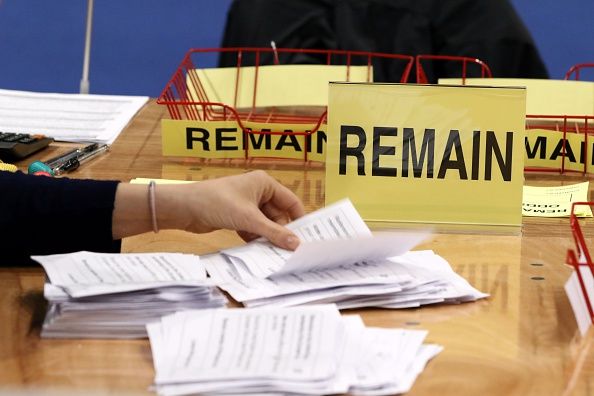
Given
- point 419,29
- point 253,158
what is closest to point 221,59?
point 419,29

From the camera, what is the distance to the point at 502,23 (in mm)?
2541

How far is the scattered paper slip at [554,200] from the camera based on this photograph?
147 centimetres

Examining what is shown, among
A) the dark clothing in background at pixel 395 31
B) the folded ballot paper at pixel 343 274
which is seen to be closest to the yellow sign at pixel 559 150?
the folded ballot paper at pixel 343 274

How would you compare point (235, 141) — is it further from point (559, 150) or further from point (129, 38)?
point (129, 38)

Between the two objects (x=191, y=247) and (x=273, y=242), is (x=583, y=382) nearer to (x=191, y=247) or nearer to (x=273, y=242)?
(x=273, y=242)

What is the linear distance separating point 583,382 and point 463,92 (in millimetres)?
534

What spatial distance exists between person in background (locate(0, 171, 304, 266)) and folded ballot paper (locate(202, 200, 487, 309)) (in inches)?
1.9

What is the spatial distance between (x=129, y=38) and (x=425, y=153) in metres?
3.12

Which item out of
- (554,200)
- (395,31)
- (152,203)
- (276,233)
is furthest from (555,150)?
(395,31)

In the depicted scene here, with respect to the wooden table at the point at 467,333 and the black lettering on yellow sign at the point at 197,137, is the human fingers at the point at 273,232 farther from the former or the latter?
the black lettering on yellow sign at the point at 197,137

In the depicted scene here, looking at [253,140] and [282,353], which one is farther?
[253,140]

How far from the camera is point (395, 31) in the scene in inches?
103

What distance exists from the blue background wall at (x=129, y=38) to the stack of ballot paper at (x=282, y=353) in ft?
10.5

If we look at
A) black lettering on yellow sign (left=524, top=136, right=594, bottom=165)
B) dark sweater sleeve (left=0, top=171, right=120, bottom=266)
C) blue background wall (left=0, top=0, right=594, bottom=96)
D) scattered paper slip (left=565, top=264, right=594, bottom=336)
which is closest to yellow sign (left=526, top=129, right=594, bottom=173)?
black lettering on yellow sign (left=524, top=136, right=594, bottom=165)
